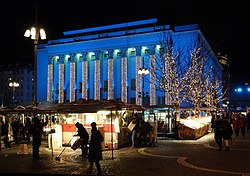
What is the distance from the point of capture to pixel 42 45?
270ft

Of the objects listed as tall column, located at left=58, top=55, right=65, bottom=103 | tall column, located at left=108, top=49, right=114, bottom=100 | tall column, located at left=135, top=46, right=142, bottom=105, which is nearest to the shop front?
tall column, located at left=135, top=46, right=142, bottom=105

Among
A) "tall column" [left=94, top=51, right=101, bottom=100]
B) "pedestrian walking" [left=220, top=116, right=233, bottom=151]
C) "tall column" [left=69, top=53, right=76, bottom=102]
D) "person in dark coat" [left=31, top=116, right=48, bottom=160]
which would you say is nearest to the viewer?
"person in dark coat" [left=31, top=116, right=48, bottom=160]

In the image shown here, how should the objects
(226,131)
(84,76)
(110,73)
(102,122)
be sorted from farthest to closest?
1. (84,76)
2. (110,73)
3. (102,122)
4. (226,131)

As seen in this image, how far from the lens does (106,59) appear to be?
2943 inches

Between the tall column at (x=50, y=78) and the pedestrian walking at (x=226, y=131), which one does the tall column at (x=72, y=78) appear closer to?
the tall column at (x=50, y=78)

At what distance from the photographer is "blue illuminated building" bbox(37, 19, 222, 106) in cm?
6694

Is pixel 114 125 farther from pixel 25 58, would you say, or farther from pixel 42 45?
pixel 25 58

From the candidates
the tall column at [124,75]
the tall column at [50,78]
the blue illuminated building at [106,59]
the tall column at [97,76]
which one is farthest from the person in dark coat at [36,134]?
the tall column at [50,78]

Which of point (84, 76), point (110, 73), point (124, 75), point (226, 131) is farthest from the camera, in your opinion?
point (84, 76)

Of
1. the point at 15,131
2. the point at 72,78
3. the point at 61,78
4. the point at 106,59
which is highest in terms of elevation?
the point at 106,59

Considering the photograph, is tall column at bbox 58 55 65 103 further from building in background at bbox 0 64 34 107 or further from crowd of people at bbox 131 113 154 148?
crowd of people at bbox 131 113 154 148

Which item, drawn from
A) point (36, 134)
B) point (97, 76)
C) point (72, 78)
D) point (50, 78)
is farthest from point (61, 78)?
point (36, 134)

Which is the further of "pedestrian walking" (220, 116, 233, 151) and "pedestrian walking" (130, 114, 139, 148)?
"pedestrian walking" (130, 114, 139, 148)

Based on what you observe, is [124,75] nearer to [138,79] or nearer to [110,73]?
[110,73]
